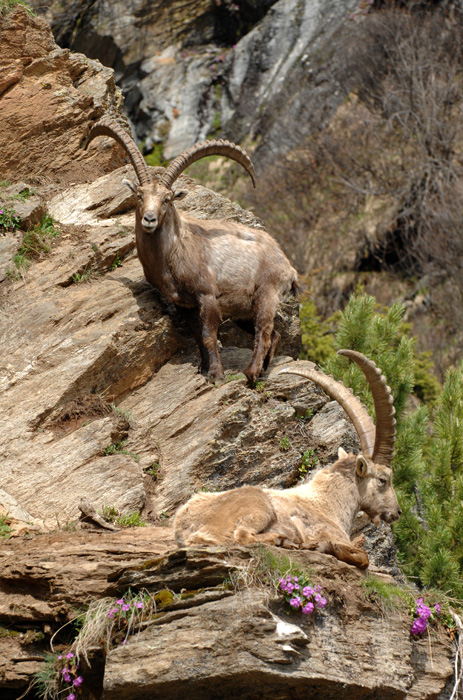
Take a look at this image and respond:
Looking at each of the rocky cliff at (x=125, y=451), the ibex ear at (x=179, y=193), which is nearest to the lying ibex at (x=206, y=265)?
the ibex ear at (x=179, y=193)

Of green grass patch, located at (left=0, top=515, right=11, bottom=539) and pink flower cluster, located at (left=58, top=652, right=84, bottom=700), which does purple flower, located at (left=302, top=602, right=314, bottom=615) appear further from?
green grass patch, located at (left=0, top=515, right=11, bottom=539)

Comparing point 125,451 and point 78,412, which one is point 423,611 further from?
point 78,412

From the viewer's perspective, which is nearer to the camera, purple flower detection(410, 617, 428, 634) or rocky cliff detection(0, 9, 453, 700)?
rocky cliff detection(0, 9, 453, 700)

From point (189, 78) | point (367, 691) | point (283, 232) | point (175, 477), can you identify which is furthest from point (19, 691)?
point (189, 78)

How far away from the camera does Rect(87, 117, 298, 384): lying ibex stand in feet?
33.0

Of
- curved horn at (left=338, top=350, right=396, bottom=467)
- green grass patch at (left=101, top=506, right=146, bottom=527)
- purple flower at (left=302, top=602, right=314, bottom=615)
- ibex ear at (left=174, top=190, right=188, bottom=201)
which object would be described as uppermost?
ibex ear at (left=174, top=190, right=188, bottom=201)

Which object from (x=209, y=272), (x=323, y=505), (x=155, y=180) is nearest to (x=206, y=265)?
(x=209, y=272)

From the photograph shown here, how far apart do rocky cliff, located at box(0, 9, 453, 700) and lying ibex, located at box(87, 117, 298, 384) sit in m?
0.38

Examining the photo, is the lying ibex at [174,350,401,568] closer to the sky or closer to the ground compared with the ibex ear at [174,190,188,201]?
closer to the ground

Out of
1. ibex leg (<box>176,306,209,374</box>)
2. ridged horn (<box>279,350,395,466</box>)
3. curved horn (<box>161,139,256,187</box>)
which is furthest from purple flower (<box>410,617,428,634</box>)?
curved horn (<box>161,139,256,187</box>)

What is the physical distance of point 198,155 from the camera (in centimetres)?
1092

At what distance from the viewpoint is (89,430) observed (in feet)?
30.6

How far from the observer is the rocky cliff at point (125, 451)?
5676 millimetres

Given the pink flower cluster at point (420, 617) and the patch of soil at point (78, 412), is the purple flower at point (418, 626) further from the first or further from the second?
the patch of soil at point (78, 412)
